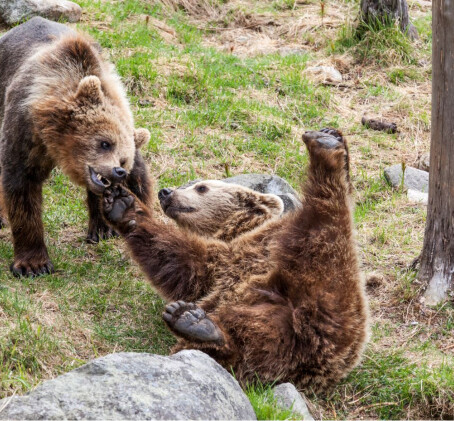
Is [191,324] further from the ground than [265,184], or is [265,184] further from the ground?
[191,324]

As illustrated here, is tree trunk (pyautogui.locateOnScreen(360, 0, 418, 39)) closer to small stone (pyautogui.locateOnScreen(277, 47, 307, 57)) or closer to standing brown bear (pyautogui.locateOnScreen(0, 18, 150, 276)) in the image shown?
small stone (pyautogui.locateOnScreen(277, 47, 307, 57))

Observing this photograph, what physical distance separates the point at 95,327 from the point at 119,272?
1.17 meters

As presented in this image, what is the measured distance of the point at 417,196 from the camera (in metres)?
8.01

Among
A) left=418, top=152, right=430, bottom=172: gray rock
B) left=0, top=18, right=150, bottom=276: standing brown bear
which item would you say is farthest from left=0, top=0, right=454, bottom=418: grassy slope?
left=0, top=18, right=150, bottom=276: standing brown bear

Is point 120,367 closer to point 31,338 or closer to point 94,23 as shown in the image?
point 31,338

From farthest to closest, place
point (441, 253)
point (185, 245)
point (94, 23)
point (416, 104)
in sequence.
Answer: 1. point (94, 23)
2. point (416, 104)
3. point (441, 253)
4. point (185, 245)

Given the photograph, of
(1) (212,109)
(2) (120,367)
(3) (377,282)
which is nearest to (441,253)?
(3) (377,282)

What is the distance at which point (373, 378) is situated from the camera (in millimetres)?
4883

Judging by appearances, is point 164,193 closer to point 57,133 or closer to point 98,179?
point 98,179

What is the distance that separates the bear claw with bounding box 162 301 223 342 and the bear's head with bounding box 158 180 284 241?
1.46m

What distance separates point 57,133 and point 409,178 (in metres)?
4.28

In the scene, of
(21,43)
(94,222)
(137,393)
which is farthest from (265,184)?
(137,393)

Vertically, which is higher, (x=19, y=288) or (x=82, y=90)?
(x=82, y=90)

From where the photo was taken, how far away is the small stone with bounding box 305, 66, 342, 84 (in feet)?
34.8
